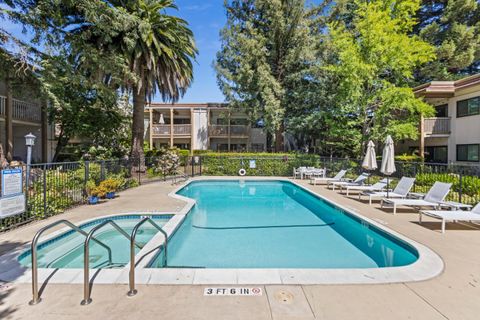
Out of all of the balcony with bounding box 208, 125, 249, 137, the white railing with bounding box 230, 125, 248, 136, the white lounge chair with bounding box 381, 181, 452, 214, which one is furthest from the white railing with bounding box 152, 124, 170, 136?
the white lounge chair with bounding box 381, 181, 452, 214

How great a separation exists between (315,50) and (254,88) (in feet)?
19.0

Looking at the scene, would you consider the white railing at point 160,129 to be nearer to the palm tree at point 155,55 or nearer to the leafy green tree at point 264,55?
the palm tree at point 155,55

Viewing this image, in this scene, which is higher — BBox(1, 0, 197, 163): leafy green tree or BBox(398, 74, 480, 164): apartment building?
BBox(1, 0, 197, 163): leafy green tree

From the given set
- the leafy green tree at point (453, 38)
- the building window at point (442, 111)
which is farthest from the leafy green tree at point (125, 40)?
the leafy green tree at point (453, 38)

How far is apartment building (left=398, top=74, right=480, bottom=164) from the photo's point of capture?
15.9m

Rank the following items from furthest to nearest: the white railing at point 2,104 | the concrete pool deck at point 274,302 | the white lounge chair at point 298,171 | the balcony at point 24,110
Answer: the white lounge chair at point 298,171 < the balcony at point 24,110 < the white railing at point 2,104 < the concrete pool deck at point 274,302

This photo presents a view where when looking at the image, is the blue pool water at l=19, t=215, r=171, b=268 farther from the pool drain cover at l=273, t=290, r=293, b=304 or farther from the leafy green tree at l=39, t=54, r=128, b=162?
the leafy green tree at l=39, t=54, r=128, b=162

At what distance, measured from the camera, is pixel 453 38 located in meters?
21.6

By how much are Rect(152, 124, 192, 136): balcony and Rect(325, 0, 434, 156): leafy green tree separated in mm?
16558

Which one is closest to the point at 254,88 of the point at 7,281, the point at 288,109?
the point at 288,109

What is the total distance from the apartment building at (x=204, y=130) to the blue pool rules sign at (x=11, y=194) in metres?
21.0

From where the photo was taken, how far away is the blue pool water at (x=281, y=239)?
560 cm

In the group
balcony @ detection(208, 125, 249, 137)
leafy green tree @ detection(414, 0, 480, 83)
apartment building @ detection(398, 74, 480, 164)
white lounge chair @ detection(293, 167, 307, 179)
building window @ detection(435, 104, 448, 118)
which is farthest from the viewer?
balcony @ detection(208, 125, 249, 137)

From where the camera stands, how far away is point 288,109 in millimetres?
21641
